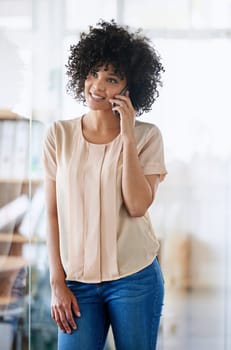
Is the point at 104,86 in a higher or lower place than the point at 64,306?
higher

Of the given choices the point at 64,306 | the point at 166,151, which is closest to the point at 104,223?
the point at 64,306

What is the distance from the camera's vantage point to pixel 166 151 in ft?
6.66

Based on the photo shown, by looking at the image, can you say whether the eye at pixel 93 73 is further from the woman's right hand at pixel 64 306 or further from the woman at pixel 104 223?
the woman's right hand at pixel 64 306

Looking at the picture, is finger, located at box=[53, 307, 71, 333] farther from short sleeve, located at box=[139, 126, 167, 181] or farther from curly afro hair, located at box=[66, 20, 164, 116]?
curly afro hair, located at box=[66, 20, 164, 116]

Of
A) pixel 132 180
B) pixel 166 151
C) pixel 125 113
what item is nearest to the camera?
pixel 132 180

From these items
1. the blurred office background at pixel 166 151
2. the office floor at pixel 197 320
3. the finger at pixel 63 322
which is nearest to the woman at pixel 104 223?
the finger at pixel 63 322

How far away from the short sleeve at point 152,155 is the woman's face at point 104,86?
14 centimetres

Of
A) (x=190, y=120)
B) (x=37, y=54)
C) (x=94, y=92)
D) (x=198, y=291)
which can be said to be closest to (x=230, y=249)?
(x=198, y=291)

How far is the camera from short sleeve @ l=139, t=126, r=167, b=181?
1.39m

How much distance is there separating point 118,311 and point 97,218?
238 mm

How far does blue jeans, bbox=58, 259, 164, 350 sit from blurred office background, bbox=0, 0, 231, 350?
713 mm

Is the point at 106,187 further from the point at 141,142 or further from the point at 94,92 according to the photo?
the point at 94,92

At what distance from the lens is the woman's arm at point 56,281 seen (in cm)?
134

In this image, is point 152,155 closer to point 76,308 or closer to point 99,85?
point 99,85
